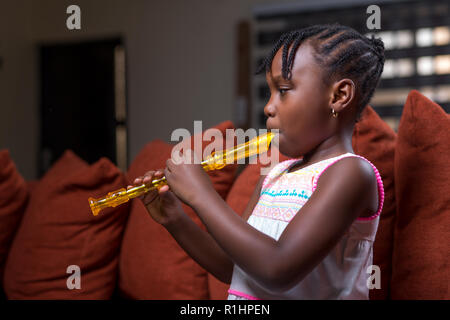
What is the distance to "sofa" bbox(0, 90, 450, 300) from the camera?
3.08 ft

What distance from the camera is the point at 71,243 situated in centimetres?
132

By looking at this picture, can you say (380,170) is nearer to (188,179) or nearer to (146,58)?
(188,179)

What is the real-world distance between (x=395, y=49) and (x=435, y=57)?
0.89 ft

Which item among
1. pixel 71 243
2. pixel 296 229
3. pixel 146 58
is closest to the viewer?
pixel 296 229

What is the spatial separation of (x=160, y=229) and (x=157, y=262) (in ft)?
0.29

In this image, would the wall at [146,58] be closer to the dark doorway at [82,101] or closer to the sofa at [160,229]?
the dark doorway at [82,101]

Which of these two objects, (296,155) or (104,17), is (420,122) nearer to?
(296,155)

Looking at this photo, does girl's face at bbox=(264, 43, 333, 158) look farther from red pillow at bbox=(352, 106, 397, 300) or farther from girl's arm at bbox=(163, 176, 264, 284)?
red pillow at bbox=(352, 106, 397, 300)

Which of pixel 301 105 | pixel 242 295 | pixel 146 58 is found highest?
pixel 146 58

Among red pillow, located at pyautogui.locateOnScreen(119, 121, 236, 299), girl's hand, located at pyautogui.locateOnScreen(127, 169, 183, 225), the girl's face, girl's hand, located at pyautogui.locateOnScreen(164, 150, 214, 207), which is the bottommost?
red pillow, located at pyautogui.locateOnScreen(119, 121, 236, 299)

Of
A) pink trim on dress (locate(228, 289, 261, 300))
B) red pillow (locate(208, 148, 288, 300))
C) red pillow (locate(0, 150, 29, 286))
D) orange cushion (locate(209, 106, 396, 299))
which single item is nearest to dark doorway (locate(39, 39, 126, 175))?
red pillow (locate(0, 150, 29, 286))

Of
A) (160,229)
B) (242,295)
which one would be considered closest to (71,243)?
(160,229)

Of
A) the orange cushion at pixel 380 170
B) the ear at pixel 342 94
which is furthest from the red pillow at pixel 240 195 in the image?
the ear at pixel 342 94

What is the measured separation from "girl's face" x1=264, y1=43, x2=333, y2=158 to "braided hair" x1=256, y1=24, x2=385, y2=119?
0.01 meters
